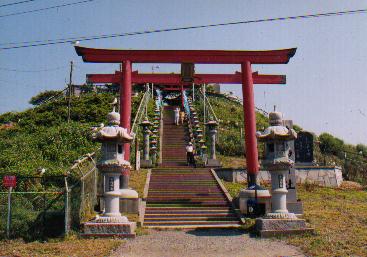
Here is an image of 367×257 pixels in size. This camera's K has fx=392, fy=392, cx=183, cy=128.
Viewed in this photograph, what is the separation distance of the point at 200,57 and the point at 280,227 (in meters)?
8.79

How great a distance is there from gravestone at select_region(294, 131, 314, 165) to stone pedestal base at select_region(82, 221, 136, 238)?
13364mm

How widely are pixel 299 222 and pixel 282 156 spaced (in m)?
2.05

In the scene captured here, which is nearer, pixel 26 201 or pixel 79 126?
pixel 26 201

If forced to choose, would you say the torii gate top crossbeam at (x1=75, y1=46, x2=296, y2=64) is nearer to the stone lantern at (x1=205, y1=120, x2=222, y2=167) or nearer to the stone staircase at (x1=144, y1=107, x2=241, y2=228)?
the stone lantern at (x1=205, y1=120, x2=222, y2=167)

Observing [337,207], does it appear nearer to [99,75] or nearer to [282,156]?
[282,156]

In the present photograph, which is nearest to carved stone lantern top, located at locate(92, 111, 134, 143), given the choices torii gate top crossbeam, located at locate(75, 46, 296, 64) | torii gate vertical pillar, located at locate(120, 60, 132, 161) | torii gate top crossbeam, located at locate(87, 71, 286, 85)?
torii gate vertical pillar, located at locate(120, 60, 132, 161)

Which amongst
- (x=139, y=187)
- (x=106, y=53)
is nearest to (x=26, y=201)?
(x=139, y=187)

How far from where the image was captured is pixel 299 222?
11.2 meters

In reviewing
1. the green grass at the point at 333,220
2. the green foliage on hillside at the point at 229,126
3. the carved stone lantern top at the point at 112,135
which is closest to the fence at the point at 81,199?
the carved stone lantern top at the point at 112,135

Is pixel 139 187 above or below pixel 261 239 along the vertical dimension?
above

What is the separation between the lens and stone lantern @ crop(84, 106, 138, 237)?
35.8ft

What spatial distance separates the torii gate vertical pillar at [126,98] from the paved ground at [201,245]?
5.70m

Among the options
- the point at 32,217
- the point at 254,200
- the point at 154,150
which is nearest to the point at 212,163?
the point at 154,150

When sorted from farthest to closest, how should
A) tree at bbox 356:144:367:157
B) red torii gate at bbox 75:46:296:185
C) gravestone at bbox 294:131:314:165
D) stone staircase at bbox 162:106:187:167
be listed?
tree at bbox 356:144:367:157, stone staircase at bbox 162:106:187:167, gravestone at bbox 294:131:314:165, red torii gate at bbox 75:46:296:185
